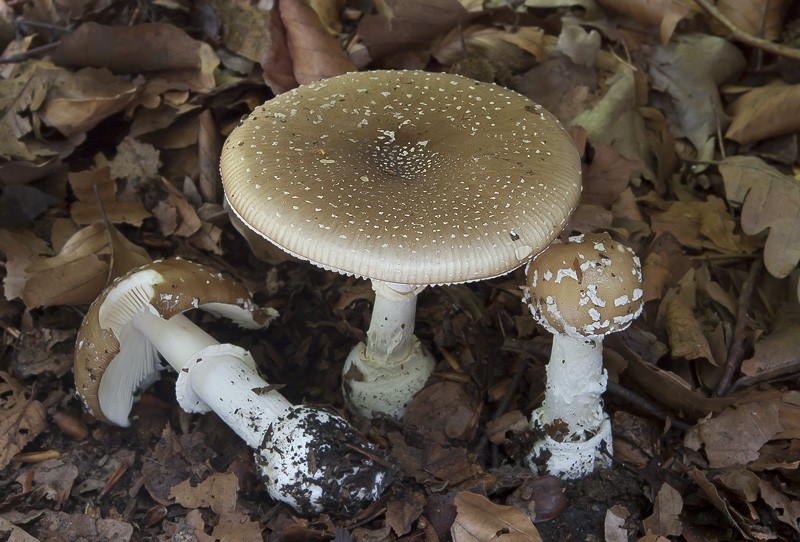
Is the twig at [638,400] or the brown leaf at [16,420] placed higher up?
the brown leaf at [16,420]

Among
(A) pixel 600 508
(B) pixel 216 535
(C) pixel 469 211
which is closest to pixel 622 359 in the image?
(A) pixel 600 508

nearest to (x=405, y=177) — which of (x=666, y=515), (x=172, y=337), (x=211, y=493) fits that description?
(x=172, y=337)

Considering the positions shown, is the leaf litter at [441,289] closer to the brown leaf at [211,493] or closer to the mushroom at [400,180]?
the brown leaf at [211,493]

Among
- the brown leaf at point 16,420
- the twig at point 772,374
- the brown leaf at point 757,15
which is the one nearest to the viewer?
the brown leaf at point 16,420

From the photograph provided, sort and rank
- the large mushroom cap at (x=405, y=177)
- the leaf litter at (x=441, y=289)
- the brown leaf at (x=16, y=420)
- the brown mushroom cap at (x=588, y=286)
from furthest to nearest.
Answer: the brown leaf at (x=16, y=420) → the leaf litter at (x=441, y=289) → the brown mushroom cap at (x=588, y=286) → the large mushroom cap at (x=405, y=177)

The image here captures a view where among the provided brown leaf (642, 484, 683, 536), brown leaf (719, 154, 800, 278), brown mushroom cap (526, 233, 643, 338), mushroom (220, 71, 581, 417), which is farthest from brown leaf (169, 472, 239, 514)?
brown leaf (719, 154, 800, 278)

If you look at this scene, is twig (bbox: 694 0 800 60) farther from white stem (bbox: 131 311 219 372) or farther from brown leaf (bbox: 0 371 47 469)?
brown leaf (bbox: 0 371 47 469)

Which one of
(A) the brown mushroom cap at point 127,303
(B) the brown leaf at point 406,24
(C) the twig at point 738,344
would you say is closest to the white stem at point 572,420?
(C) the twig at point 738,344

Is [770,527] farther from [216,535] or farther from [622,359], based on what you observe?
[216,535]
